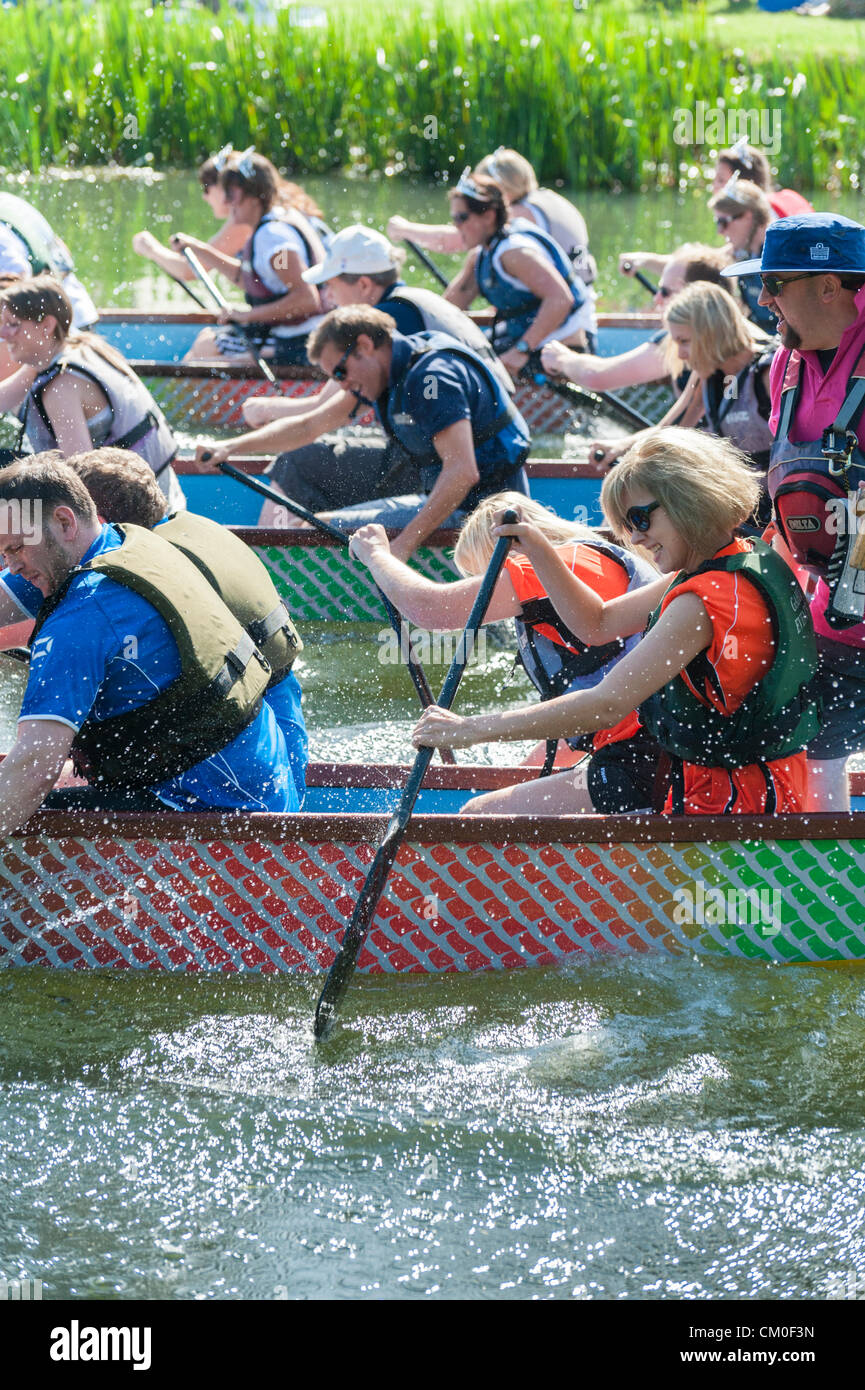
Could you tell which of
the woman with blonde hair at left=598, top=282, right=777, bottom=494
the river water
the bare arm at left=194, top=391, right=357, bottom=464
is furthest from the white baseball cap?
the river water

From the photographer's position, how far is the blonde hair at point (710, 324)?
602 centimetres

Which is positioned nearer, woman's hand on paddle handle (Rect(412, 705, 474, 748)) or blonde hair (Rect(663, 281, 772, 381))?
woman's hand on paddle handle (Rect(412, 705, 474, 748))

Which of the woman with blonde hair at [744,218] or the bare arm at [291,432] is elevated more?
the woman with blonde hair at [744,218]

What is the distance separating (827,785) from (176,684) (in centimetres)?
180

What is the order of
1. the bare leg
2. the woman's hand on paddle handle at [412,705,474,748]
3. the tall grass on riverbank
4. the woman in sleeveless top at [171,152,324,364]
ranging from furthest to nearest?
the tall grass on riverbank, the woman in sleeveless top at [171,152,324,364], the bare leg, the woman's hand on paddle handle at [412,705,474,748]

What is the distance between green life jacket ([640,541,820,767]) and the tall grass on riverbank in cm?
1444

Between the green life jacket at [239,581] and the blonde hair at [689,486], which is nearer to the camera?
the blonde hair at [689,486]

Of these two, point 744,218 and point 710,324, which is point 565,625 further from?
point 744,218

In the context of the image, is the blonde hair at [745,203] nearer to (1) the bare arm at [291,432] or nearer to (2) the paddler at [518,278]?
(2) the paddler at [518,278]

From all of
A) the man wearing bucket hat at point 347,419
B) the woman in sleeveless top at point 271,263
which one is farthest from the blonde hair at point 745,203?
the woman in sleeveless top at point 271,263

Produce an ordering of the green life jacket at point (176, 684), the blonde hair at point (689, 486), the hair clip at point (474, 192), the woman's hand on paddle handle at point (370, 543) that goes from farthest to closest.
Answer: the hair clip at point (474, 192)
the woman's hand on paddle handle at point (370, 543)
the green life jacket at point (176, 684)
the blonde hair at point (689, 486)

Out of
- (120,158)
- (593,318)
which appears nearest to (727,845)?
(593,318)

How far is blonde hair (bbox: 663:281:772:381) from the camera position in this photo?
19.7 feet

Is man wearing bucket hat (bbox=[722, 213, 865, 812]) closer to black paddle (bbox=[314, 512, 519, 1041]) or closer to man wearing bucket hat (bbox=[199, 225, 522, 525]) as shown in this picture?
black paddle (bbox=[314, 512, 519, 1041])
